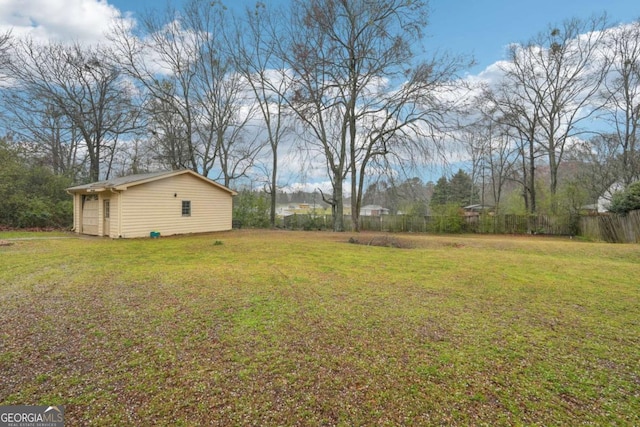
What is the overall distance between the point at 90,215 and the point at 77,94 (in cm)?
1049

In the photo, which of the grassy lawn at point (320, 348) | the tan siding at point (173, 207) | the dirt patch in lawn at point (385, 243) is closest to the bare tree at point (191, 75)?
the tan siding at point (173, 207)

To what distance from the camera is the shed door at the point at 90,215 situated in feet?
41.8

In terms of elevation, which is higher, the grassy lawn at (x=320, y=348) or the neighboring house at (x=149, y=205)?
the neighboring house at (x=149, y=205)

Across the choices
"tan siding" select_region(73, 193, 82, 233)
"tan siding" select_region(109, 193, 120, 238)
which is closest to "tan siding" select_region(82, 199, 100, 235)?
"tan siding" select_region(73, 193, 82, 233)

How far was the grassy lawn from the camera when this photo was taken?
1.89m

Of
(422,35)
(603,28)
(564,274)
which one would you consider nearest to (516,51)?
(603,28)

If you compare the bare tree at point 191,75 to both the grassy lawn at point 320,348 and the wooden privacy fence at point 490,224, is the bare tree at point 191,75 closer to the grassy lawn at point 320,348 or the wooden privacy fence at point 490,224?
the wooden privacy fence at point 490,224

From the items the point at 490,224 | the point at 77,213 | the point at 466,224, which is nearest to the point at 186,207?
the point at 77,213

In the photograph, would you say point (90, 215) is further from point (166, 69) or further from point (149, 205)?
point (166, 69)

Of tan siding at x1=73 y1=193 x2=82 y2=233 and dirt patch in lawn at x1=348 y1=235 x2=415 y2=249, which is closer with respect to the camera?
dirt patch in lawn at x1=348 y1=235 x2=415 y2=249

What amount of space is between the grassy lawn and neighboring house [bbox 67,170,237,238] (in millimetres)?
6451

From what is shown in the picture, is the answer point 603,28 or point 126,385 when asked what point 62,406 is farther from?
point 603,28

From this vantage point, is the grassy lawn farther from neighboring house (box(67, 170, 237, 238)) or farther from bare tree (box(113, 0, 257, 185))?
bare tree (box(113, 0, 257, 185))

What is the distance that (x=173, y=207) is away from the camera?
1322cm
